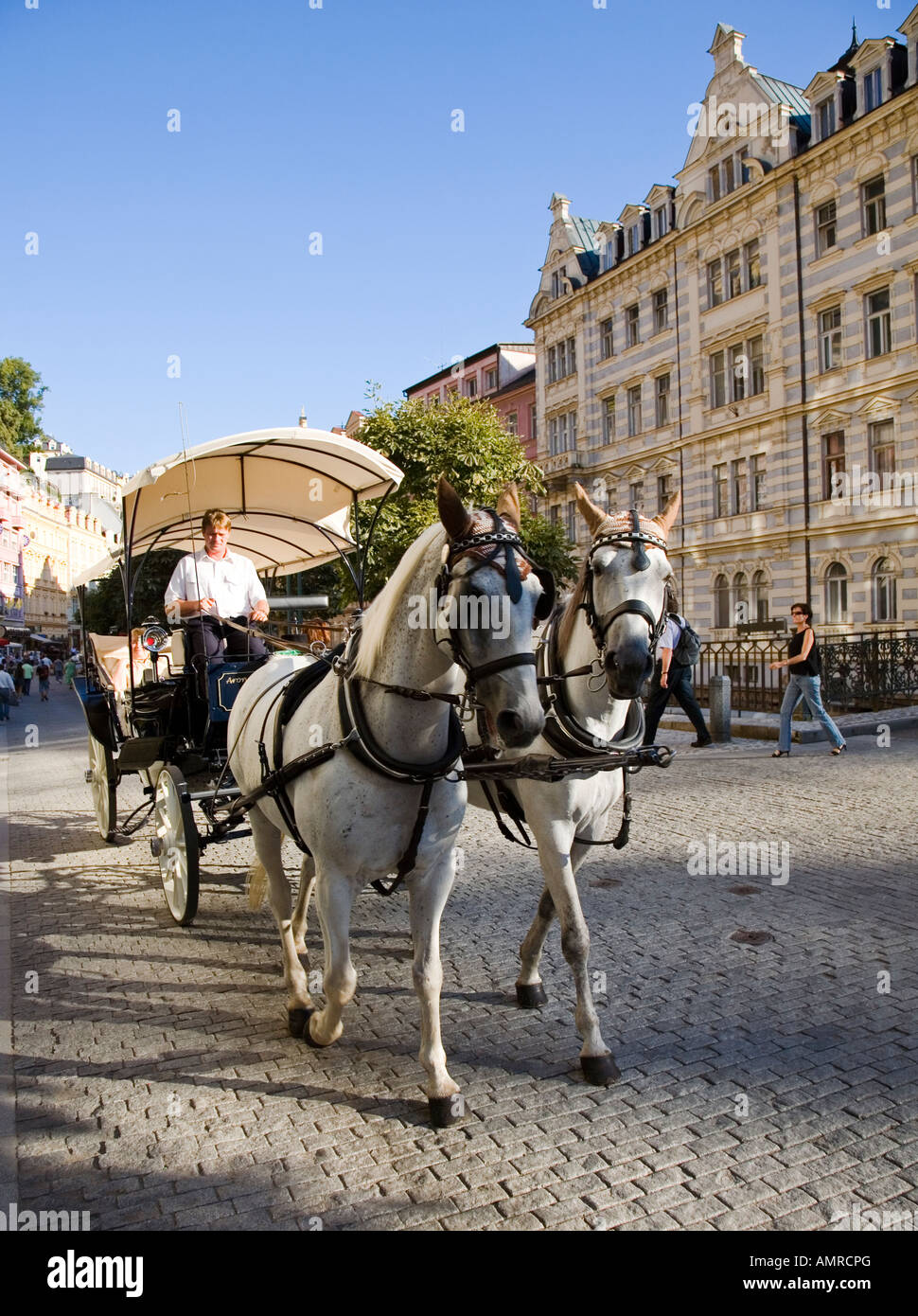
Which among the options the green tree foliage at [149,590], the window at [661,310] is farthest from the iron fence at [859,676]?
the window at [661,310]

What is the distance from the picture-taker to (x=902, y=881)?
6.16 metres

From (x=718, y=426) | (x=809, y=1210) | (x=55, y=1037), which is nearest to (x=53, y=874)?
(x=55, y=1037)

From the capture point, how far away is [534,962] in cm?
436

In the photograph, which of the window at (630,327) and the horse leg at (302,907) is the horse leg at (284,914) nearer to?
the horse leg at (302,907)

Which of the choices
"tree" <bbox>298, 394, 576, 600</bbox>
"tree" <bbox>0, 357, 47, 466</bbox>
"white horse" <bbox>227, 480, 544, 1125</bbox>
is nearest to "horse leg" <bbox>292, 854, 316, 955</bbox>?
"white horse" <bbox>227, 480, 544, 1125</bbox>

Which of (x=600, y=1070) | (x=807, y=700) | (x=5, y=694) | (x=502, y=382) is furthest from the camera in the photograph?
(x=502, y=382)

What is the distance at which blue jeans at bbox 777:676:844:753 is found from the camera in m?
12.4

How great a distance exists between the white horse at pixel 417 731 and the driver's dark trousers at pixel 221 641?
252 centimetres

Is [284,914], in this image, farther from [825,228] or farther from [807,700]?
[825,228]

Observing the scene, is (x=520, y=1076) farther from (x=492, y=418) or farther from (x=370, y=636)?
(x=492, y=418)

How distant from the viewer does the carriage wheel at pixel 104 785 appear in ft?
24.3

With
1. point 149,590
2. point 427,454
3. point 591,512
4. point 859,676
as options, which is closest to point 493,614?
point 591,512

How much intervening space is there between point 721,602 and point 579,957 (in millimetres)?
28692

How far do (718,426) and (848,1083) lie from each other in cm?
2972
